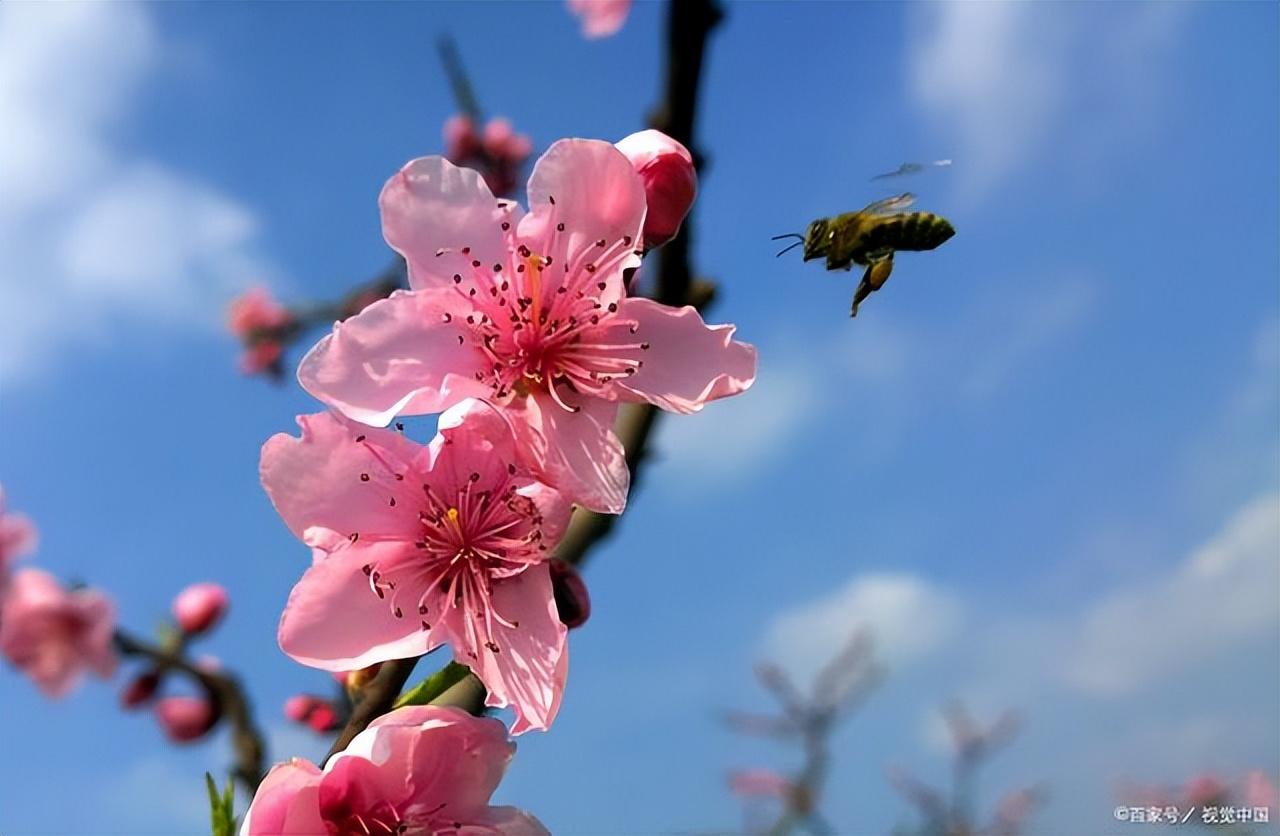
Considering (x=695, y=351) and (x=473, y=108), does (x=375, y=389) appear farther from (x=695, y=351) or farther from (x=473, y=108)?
(x=473, y=108)

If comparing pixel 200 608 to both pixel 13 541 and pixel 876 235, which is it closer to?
pixel 13 541

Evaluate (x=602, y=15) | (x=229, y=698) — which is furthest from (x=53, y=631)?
(x=602, y=15)

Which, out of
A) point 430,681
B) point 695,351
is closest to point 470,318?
point 695,351

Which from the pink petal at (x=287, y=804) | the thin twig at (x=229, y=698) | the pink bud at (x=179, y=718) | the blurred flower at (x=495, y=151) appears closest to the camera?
the pink petal at (x=287, y=804)

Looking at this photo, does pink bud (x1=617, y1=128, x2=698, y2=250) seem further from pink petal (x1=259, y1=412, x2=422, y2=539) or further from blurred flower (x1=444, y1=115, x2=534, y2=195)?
blurred flower (x1=444, y1=115, x2=534, y2=195)

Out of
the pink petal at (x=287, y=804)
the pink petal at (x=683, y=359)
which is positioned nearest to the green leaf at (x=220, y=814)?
the pink petal at (x=287, y=804)

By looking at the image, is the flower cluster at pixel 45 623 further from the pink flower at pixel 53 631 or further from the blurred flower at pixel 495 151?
the blurred flower at pixel 495 151
